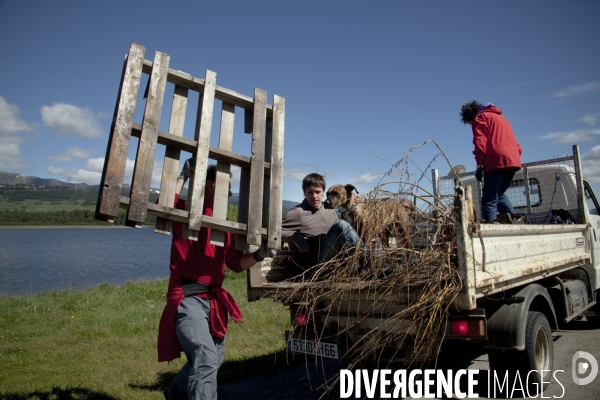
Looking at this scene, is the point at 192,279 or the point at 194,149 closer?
the point at 194,149

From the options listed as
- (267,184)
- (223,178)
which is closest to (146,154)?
(223,178)

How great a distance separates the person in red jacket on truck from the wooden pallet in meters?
2.84

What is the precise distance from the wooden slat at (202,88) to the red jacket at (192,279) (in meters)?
0.80

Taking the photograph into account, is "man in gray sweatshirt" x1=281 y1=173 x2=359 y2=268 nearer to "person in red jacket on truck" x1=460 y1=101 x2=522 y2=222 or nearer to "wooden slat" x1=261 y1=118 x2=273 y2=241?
"wooden slat" x1=261 y1=118 x2=273 y2=241

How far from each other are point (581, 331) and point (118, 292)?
10.1m

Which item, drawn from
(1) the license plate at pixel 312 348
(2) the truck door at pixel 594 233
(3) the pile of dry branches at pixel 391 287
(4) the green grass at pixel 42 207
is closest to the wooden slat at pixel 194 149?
(3) the pile of dry branches at pixel 391 287

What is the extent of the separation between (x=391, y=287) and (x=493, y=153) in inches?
111

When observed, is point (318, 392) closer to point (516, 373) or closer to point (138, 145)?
point (516, 373)

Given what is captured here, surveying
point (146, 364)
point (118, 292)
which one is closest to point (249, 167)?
point (146, 364)

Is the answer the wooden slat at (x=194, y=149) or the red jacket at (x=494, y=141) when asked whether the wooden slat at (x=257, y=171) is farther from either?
the red jacket at (x=494, y=141)

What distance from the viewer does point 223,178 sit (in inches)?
119

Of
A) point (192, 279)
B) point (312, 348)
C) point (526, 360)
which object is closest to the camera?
point (192, 279)

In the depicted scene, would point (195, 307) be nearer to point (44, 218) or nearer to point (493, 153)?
point (493, 153)

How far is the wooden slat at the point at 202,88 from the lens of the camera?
2.78 meters
